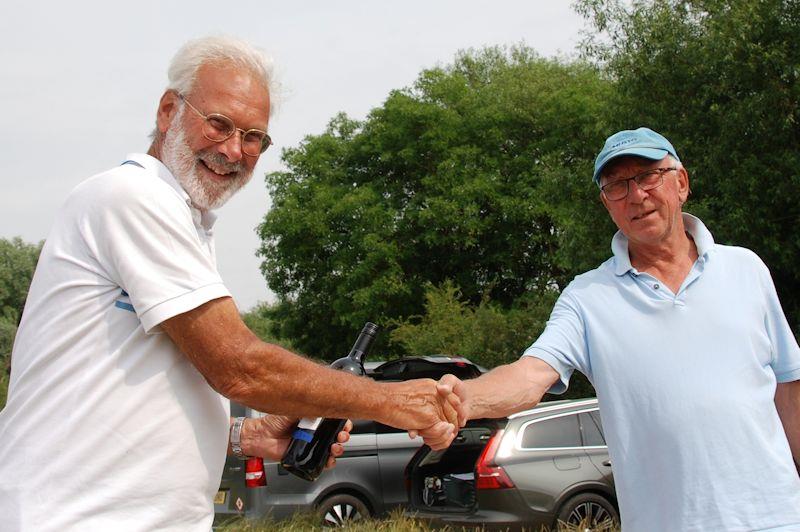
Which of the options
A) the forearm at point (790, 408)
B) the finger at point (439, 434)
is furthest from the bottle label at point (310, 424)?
the forearm at point (790, 408)

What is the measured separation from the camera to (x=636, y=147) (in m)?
3.73

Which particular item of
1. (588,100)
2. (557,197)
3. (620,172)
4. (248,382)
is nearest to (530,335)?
(557,197)

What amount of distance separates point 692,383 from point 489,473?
6.66 metres

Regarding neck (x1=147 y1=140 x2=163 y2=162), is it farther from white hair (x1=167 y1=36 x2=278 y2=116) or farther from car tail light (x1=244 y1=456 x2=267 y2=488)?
car tail light (x1=244 y1=456 x2=267 y2=488)

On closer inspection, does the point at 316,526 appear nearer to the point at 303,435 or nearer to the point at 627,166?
the point at 303,435

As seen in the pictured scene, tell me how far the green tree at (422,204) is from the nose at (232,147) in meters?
30.6

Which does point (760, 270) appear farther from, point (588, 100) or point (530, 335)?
Result: point (588, 100)

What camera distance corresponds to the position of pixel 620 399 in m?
3.47

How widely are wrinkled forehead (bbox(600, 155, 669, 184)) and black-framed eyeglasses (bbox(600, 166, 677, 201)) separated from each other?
18 mm

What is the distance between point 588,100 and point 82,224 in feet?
112

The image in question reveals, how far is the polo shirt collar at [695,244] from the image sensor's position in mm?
3719

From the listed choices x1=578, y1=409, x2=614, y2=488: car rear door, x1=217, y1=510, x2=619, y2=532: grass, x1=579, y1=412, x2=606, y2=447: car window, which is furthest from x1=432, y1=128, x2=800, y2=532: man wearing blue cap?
x1=579, y1=412, x2=606, y2=447: car window

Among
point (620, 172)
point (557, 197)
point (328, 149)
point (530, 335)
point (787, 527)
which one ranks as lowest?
point (787, 527)

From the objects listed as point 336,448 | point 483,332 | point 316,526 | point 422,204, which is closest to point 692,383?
point 336,448
